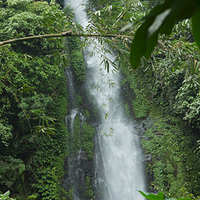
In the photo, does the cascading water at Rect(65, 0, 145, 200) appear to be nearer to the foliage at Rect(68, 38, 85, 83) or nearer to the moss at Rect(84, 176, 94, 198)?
the moss at Rect(84, 176, 94, 198)

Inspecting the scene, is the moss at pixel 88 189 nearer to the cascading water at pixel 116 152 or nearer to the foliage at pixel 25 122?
the cascading water at pixel 116 152

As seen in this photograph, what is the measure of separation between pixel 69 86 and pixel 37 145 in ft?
10.5

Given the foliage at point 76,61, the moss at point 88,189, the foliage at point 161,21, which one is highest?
the foliage at point 76,61

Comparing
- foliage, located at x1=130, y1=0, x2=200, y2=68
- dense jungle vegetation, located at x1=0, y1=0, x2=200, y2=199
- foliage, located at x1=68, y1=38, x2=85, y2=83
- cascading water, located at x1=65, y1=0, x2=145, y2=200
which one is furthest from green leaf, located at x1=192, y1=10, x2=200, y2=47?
foliage, located at x1=68, y1=38, x2=85, y2=83

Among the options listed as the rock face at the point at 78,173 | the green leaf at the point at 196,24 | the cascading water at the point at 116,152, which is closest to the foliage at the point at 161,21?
the green leaf at the point at 196,24

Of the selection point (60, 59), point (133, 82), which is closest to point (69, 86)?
point (133, 82)

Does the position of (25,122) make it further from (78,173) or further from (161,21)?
(161,21)

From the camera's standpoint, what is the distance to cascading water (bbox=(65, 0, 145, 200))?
5.82 meters

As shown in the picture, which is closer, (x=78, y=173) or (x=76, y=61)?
(x=78, y=173)

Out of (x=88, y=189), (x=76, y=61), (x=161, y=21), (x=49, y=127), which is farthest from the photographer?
(x=76, y=61)

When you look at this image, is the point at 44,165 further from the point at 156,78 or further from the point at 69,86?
the point at 156,78

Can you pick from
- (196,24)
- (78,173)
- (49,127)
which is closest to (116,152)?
(78,173)

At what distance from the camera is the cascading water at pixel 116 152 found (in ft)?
19.1

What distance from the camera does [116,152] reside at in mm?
6516
